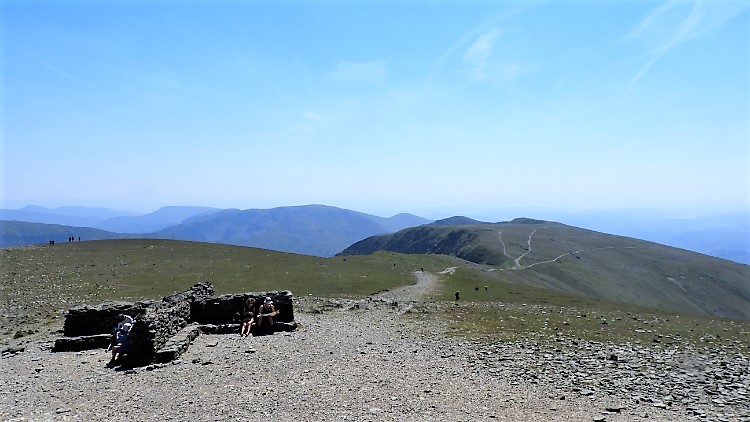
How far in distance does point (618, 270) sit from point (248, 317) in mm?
142947

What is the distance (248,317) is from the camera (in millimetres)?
30219

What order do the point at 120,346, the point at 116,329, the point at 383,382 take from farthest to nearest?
the point at 116,329, the point at 120,346, the point at 383,382

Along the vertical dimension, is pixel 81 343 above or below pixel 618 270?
below

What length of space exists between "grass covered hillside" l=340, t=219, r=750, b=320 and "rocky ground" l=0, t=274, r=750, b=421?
6801cm

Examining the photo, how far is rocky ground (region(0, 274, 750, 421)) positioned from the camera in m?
16.5

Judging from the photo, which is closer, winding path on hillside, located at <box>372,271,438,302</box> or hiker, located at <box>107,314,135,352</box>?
hiker, located at <box>107,314,135,352</box>

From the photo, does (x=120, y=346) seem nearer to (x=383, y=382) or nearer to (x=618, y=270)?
(x=383, y=382)

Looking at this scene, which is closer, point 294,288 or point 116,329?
point 116,329

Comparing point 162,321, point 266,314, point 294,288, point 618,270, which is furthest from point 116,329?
point 618,270

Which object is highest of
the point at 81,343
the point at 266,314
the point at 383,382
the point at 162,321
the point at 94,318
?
the point at 162,321

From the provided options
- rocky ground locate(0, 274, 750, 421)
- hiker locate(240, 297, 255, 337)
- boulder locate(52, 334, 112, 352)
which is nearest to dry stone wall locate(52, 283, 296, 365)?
boulder locate(52, 334, 112, 352)

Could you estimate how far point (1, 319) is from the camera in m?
35.5

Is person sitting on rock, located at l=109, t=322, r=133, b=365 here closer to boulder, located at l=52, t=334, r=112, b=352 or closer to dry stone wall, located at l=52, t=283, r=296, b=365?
dry stone wall, located at l=52, t=283, r=296, b=365

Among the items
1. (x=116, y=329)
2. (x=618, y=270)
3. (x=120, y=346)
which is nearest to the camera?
(x=120, y=346)
